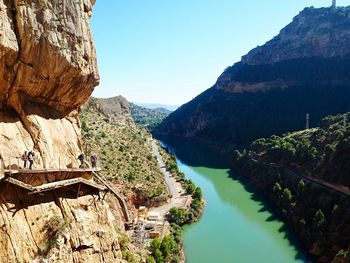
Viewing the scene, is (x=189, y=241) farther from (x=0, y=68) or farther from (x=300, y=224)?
(x=0, y=68)

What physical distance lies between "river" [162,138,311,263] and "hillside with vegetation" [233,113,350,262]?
2218 mm

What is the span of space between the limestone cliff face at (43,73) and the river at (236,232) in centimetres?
2729

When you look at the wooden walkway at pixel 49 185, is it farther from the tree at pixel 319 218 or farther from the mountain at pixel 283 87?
the mountain at pixel 283 87

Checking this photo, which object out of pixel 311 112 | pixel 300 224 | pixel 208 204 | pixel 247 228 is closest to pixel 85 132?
pixel 208 204

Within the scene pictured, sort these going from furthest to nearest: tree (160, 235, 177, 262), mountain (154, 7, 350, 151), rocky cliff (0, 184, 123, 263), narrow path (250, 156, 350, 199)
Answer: mountain (154, 7, 350, 151)
narrow path (250, 156, 350, 199)
tree (160, 235, 177, 262)
rocky cliff (0, 184, 123, 263)

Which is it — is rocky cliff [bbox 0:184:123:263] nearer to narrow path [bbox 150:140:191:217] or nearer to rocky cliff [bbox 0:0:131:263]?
rocky cliff [bbox 0:0:131:263]

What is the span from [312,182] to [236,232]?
617 inches

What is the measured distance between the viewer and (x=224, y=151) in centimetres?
11562

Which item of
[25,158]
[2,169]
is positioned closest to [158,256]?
[25,158]

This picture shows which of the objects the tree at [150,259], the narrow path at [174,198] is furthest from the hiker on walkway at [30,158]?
the narrow path at [174,198]

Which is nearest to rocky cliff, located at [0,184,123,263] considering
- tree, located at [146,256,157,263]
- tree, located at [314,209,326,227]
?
tree, located at [146,256,157,263]

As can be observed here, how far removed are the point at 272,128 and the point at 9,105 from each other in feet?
342

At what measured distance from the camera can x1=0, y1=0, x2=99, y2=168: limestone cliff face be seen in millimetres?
14141

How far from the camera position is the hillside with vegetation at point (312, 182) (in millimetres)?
42062
